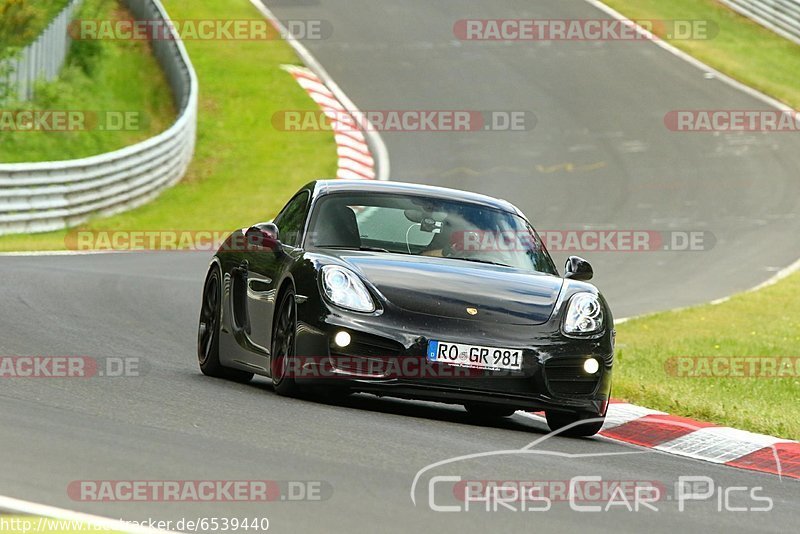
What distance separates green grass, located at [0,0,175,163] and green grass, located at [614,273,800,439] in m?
13.1

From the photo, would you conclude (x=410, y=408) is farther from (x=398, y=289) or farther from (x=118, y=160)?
(x=118, y=160)

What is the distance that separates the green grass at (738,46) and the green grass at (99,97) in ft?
39.2

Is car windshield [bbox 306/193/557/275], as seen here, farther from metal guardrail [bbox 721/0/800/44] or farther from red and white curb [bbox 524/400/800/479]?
metal guardrail [bbox 721/0/800/44]

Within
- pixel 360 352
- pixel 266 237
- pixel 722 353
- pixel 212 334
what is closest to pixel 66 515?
pixel 360 352

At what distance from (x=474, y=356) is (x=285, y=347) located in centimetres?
105

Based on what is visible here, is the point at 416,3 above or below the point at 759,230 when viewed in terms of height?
above

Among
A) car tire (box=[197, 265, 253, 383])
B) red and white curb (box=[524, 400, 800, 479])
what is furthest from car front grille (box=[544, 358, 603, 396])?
car tire (box=[197, 265, 253, 383])

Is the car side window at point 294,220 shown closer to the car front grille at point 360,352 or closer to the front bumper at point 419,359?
the front bumper at point 419,359

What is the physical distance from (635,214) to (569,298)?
15.9 meters

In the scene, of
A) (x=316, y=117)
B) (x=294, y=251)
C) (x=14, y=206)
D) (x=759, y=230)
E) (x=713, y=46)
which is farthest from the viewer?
(x=713, y=46)

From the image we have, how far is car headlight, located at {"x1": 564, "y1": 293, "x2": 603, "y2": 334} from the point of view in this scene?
859 cm

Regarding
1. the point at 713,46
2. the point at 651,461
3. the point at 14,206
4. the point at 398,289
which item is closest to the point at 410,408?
the point at 398,289

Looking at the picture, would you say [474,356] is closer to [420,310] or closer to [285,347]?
[420,310]

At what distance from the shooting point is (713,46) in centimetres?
3653
